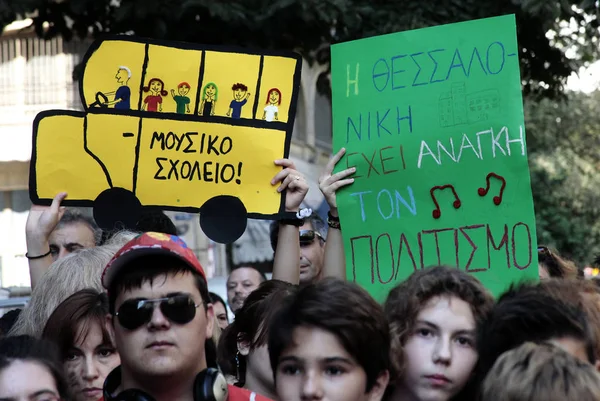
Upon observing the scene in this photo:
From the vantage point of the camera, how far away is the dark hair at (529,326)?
368 cm

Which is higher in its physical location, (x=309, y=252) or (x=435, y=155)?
(x=435, y=155)

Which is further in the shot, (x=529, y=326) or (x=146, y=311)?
(x=529, y=326)

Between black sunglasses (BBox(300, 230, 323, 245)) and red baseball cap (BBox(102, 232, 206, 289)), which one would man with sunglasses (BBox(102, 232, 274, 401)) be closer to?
red baseball cap (BBox(102, 232, 206, 289))

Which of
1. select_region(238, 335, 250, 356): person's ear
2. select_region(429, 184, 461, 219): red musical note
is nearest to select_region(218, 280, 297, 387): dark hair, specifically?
select_region(238, 335, 250, 356): person's ear

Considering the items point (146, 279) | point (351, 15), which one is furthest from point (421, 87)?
point (351, 15)

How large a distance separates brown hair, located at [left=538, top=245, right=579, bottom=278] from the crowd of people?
3.83 feet

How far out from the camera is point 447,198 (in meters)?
A: 5.09

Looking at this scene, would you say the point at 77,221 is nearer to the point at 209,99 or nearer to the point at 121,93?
the point at 121,93

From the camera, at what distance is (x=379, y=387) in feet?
12.0

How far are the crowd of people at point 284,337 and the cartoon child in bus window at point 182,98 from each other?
2.29 ft

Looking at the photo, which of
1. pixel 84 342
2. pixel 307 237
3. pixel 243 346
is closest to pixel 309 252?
pixel 307 237

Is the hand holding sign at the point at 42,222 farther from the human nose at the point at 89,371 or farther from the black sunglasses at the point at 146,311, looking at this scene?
the black sunglasses at the point at 146,311

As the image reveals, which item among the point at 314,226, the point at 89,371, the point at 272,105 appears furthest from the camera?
the point at 314,226

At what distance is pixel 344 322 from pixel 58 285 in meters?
1.39
